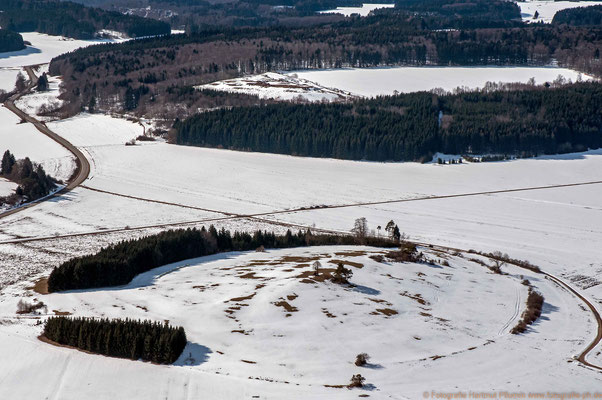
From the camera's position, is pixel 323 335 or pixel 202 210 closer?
pixel 323 335

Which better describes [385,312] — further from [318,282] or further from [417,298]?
[318,282]

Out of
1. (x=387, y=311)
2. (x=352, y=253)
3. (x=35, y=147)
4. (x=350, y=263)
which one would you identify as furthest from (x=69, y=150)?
(x=387, y=311)

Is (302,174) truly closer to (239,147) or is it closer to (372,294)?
(239,147)

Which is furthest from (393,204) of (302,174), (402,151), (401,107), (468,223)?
(401,107)

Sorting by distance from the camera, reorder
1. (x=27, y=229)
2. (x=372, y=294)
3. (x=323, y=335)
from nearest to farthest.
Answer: (x=323, y=335) → (x=372, y=294) → (x=27, y=229)

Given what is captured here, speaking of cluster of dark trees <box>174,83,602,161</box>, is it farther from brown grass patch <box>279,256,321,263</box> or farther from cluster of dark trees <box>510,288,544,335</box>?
cluster of dark trees <box>510,288,544,335</box>

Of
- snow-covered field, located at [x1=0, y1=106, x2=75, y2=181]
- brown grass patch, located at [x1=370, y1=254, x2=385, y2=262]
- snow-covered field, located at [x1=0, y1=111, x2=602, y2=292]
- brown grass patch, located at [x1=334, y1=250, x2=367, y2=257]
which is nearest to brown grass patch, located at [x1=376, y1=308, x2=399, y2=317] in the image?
brown grass patch, located at [x1=370, y1=254, x2=385, y2=262]

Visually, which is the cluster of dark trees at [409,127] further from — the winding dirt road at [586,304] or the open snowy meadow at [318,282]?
the winding dirt road at [586,304]

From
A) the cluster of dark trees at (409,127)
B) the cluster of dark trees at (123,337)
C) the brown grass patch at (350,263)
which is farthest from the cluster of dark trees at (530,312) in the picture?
the cluster of dark trees at (409,127)
